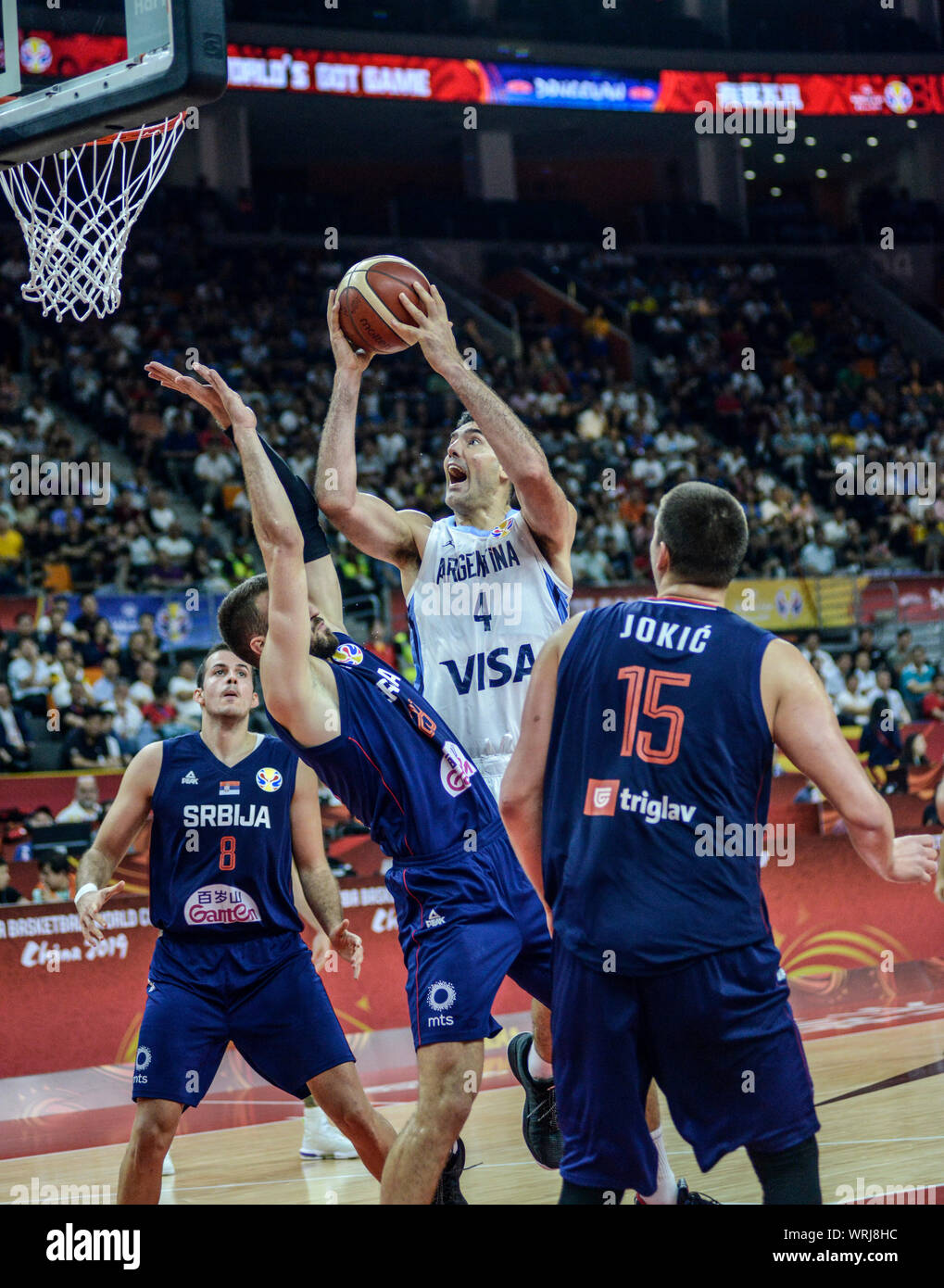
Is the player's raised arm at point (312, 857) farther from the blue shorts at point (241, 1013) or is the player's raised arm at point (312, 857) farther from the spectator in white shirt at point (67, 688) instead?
the spectator in white shirt at point (67, 688)

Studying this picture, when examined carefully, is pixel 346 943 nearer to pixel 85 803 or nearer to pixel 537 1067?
pixel 537 1067

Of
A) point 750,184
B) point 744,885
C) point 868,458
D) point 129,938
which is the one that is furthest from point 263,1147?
point 750,184

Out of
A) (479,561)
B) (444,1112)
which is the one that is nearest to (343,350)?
(479,561)

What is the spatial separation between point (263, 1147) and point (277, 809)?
2.43 meters

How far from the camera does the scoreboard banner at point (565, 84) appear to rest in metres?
21.8

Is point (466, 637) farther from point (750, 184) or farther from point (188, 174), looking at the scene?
point (750, 184)

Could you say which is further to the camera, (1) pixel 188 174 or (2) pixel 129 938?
(1) pixel 188 174

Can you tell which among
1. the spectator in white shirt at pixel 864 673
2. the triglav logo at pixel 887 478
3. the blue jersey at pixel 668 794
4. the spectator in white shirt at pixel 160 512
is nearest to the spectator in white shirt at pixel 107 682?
the spectator in white shirt at pixel 160 512

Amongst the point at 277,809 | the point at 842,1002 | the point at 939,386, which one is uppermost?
the point at 939,386

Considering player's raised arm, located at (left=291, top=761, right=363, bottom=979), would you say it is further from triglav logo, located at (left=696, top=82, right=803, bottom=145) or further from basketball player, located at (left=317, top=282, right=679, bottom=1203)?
triglav logo, located at (left=696, top=82, right=803, bottom=145)

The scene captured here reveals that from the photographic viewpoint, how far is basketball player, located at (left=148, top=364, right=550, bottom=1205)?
3.95 m

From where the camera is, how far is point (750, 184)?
Result: 92.6 feet

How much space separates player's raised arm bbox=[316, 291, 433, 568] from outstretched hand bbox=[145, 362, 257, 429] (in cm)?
41

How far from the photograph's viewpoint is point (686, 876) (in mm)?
3262
